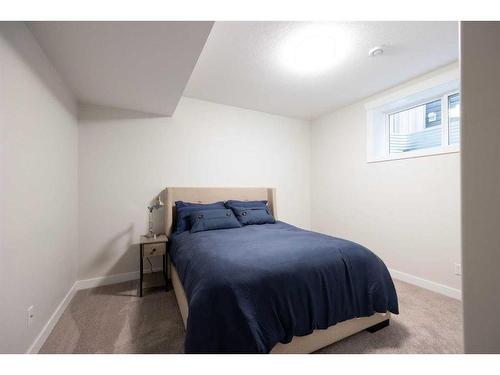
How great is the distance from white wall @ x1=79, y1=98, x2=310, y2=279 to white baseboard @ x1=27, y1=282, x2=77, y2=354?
14.9 inches

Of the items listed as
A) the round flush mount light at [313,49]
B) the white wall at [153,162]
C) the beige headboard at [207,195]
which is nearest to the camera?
the round flush mount light at [313,49]

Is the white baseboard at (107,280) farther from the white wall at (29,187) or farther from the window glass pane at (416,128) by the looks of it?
the window glass pane at (416,128)

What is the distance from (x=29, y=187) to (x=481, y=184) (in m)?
2.21

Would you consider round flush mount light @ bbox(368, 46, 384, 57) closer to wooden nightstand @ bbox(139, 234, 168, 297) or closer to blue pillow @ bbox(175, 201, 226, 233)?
blue pillow @ bbox(175, 201, 226, 233)

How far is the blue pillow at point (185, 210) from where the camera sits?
250 centimetres

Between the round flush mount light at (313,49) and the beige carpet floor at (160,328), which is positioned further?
the round flush mount light at (313,49)

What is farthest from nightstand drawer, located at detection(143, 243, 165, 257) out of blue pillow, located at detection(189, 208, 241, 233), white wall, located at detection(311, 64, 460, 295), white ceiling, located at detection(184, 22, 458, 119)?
white wall, located at detection(311, 64, 460, 295)

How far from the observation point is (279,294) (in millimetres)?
1237

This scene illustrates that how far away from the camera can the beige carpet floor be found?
4.72 feet

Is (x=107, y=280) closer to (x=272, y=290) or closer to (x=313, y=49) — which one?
(x=272, y=290)

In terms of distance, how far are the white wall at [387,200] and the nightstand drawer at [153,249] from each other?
260 centimetres

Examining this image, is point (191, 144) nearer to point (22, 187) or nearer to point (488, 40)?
point (22, 187)

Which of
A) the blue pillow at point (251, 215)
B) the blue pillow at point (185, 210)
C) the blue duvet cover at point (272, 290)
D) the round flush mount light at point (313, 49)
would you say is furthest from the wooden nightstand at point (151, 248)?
the round flush mount light at point (313, 49)

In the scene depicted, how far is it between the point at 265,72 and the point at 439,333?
9.04 ft
